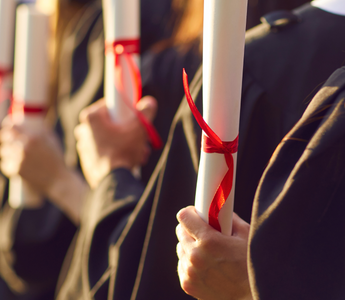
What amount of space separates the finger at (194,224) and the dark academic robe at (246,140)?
11 centimetres

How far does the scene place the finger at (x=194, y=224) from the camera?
0.45 m

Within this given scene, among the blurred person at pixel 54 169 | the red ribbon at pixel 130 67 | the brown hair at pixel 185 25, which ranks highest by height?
the brown hair at pixel 185 25

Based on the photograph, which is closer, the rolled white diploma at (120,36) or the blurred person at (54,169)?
the rolled white diploma at (120,36)

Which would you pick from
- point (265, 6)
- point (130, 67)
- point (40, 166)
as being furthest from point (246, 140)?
point (40, 166)

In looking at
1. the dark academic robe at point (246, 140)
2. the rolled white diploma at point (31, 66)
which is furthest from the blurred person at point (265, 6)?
the rolled white diploma at point (31, 66)

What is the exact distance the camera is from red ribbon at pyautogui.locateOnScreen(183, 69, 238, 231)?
0.43 m

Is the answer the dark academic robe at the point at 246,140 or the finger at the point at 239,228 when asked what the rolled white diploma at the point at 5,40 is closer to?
the dark academic robe at the point at 246,140

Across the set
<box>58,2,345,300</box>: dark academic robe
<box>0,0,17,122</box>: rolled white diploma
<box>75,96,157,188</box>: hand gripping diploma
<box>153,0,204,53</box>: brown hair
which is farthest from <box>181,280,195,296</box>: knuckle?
<box>0,0,17,122</box>: rolled white diploma

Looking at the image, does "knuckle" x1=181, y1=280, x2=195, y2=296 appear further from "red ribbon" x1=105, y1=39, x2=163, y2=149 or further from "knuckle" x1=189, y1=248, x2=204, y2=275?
"red ribbon" x1=105, y1=39, x2=163, y2=149

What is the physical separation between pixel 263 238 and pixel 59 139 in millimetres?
1158

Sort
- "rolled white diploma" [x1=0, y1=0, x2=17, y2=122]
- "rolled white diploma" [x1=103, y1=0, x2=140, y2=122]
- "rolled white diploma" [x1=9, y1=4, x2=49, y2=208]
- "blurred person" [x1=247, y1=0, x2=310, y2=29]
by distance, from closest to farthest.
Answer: "rolled white diploma" [x1=103, y1=0, x2=140, y2=122] → "blurred person" [x1=247, y1=0, x2=310, y2=29] → "rolled white diploma" [x1=9, y1=4, x2=49, y2=208] → "rolled white diploma" [x1=0, y1=0, x2=17, y2=122]

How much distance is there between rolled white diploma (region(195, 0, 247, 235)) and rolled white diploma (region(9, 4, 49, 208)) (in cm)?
85

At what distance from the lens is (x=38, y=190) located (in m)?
1.22

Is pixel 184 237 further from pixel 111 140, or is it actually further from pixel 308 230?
pixel 111 140
